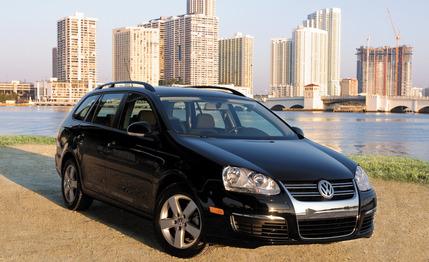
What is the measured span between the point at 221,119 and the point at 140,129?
0.91m

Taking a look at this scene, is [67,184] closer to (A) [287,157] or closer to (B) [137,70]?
(A) [287,157]

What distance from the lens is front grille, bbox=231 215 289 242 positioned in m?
4.17

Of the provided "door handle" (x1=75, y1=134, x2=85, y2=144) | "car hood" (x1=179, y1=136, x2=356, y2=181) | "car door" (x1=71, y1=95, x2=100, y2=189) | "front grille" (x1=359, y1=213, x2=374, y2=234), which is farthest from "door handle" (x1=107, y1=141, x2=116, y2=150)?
"front grille" (x1=359, y1=213, x2=374, y2=234)

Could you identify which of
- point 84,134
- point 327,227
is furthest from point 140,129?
point 327,227

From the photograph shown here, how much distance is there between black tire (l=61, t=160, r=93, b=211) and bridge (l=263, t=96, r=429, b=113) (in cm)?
13299

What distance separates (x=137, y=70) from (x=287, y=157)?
6064 inches

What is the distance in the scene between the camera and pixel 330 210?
14.0 ft

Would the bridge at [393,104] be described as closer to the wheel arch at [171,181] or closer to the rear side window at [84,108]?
the rear side window at [84,108]

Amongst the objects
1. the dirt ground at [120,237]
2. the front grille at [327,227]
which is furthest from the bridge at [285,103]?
the front grille at [327,227]

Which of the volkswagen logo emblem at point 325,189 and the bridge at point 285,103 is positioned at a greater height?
the volkswagen logo emblem at point 325,189

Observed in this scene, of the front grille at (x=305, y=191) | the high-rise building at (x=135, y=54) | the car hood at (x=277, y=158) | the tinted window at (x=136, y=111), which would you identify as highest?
the high-rise building at (x=135, y=54)

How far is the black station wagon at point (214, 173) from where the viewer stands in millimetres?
4223

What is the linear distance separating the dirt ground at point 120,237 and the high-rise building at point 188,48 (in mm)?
180498

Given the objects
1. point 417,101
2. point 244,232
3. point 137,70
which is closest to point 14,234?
point 244,232
